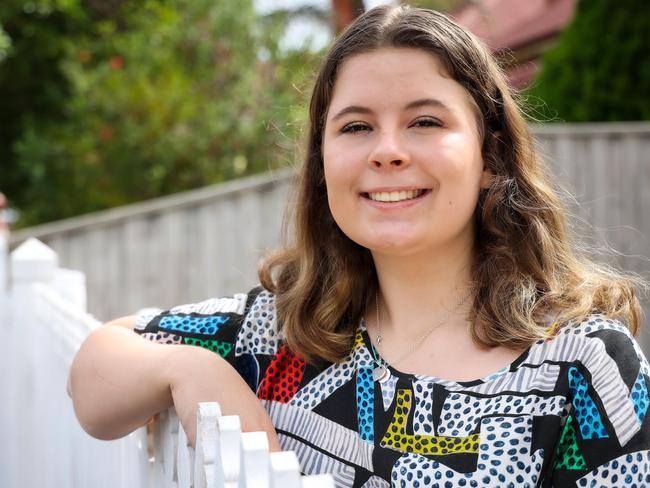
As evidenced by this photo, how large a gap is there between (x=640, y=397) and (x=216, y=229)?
5653mm

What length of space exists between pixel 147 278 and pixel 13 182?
4.17m

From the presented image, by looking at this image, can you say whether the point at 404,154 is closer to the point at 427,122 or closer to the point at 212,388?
the point at 427,122

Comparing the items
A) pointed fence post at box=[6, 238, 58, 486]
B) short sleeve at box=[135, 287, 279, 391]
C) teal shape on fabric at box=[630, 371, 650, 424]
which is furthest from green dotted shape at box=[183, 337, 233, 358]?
pointed fence post at box=[6, 238, 58, 486]

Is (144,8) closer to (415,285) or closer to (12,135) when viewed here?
(12,135)

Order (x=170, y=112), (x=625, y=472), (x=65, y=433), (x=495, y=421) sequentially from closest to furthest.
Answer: (x=625, y=472)
(x=495, y=421)
(x=65, y=433)
(x=170, y=112)

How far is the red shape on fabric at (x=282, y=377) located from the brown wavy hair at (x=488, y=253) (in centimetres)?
5

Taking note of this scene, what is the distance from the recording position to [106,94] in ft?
28.7

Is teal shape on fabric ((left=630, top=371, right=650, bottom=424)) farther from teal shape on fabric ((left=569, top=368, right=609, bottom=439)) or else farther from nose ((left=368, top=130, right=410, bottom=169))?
nose ((left=368, top=130, right=410, bottom=169))

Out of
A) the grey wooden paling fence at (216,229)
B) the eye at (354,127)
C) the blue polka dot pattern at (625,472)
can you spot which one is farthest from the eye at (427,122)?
the grey wooden paling fence at (216,229)

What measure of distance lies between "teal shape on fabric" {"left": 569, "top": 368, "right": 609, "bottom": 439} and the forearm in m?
0.72

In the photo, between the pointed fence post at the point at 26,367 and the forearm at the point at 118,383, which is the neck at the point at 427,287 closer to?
the forearm at the point at 118,383

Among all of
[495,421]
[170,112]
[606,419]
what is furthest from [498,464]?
[170,112]

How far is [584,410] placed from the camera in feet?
5.20

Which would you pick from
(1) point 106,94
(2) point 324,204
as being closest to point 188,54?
(1) point 106,94
